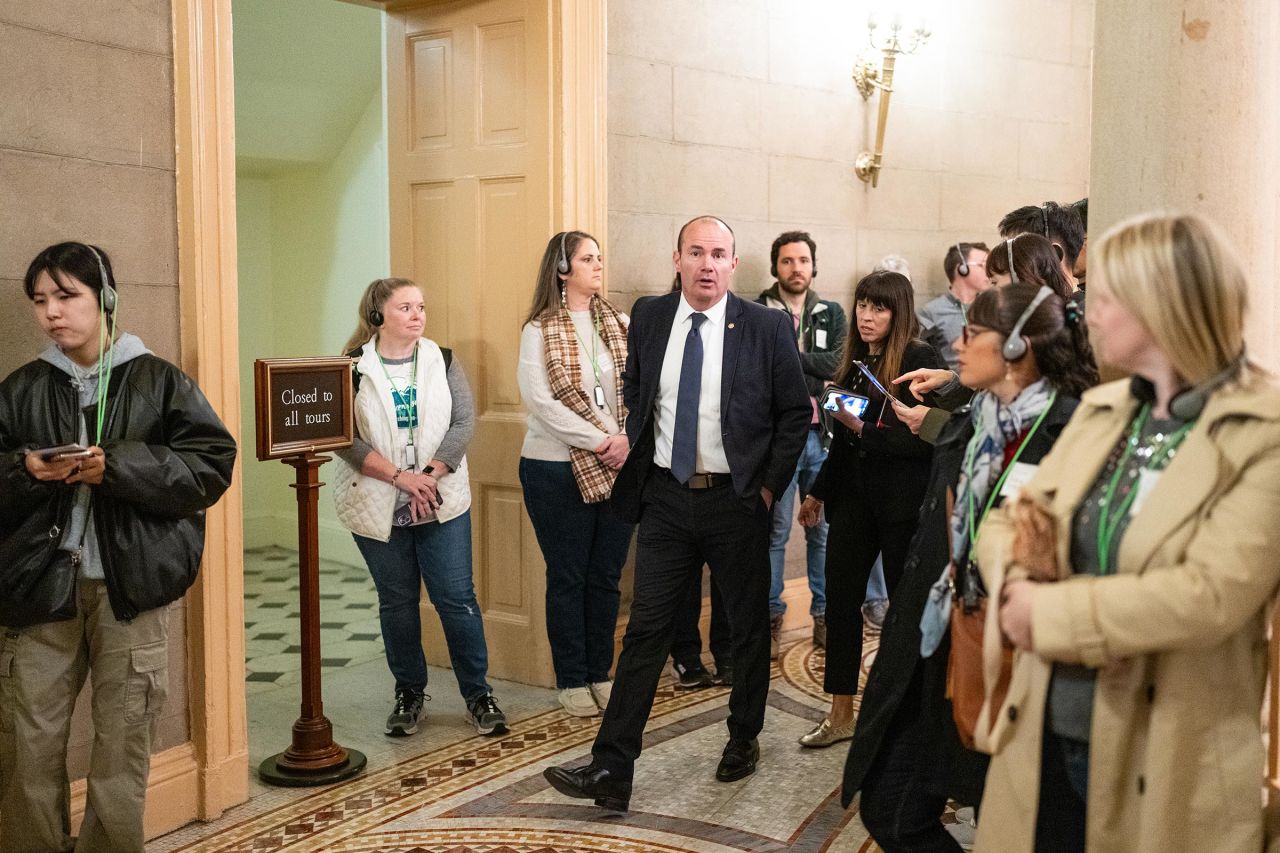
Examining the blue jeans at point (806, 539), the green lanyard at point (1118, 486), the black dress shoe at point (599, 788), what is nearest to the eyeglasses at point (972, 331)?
the green lanyard at point (1118, 486)

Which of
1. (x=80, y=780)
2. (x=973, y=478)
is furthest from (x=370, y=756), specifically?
(x=973, y=478)

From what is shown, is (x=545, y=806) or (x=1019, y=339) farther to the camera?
(x=545, y=806)

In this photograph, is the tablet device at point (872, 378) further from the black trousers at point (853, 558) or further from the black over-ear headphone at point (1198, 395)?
the black over-ear headphone at point (1198, 395)

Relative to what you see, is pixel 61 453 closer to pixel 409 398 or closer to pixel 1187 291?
pixel 409 398

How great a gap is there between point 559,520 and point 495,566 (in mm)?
658

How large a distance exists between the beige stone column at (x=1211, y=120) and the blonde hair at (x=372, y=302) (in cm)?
264

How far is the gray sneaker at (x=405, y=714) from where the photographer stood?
478 cm

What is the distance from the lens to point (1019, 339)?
256 cm

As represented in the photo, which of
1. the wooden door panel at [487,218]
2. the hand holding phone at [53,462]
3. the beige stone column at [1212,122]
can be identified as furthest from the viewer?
the wooden door panel at [487,218]

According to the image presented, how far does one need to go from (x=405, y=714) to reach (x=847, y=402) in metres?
2.02

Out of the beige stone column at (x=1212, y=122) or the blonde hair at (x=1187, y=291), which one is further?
the beige stone column at (x=1212, y=122)

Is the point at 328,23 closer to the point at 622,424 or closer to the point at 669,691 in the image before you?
the point at 622,424

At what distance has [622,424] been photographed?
510 cm

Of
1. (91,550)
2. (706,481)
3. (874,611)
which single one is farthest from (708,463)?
(874,611)
